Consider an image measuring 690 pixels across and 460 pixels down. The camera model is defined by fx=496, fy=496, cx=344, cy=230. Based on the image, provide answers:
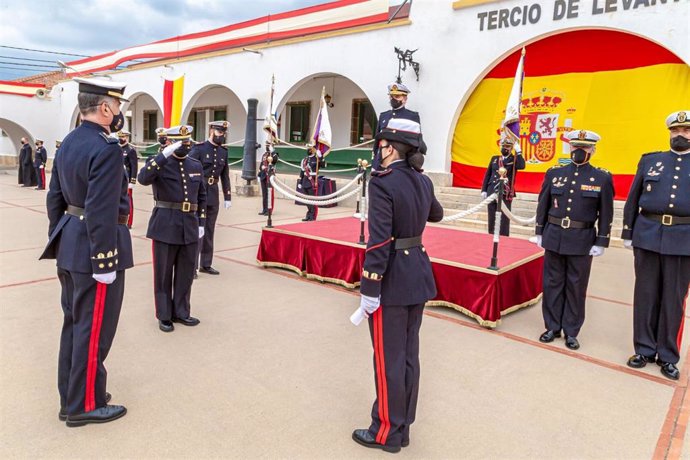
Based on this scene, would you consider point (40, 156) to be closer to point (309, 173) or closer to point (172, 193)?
point (309, 173)

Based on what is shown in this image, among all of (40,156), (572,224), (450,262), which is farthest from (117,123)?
(40,156)

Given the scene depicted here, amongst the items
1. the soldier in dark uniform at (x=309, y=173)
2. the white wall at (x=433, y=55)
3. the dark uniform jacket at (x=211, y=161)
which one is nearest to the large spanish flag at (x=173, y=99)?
the white wall at (x=433, y=55)

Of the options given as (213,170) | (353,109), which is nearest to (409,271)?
(213,170)

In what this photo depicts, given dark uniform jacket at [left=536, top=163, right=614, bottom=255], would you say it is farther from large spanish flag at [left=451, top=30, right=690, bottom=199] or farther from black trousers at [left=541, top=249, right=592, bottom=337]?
large spanish flag at [left=451, top=30, right=690, bottom=199]

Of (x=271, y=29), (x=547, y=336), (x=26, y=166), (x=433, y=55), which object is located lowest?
(x=547, y=336)

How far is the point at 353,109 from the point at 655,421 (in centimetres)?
1482

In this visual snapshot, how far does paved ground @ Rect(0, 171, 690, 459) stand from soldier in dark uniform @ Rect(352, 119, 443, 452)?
0.68 feet

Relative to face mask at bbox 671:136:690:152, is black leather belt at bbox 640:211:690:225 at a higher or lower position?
lower

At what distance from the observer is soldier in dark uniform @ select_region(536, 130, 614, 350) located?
4.19 meters

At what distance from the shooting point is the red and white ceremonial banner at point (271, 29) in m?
14.1

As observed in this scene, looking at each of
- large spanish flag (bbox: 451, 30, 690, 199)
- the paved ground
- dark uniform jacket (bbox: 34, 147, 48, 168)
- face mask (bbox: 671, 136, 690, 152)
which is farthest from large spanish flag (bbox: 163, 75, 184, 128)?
face mask (bbox: 671, 136, 690, 152)

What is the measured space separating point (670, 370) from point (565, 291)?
3.18 feet

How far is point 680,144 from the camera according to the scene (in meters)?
3.76

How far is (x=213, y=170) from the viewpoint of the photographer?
6242mm
